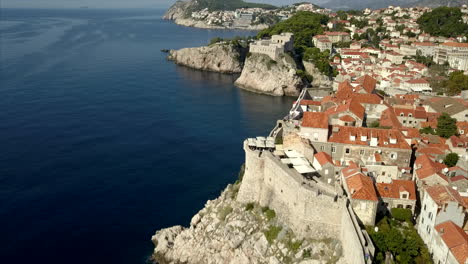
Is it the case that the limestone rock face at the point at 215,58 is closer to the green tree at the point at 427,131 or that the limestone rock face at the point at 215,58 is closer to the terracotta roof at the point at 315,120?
the green tree at the point at 427,131

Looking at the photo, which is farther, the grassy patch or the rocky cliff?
the grassy patch

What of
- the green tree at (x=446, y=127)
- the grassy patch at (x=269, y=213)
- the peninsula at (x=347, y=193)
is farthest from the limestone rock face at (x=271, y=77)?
the grassy patch at (x=269, y=213)

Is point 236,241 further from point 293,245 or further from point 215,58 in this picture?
point 215,58

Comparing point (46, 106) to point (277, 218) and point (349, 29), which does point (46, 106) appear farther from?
point (349, 29)

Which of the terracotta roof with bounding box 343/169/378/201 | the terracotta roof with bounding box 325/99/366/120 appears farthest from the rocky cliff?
the terracotta roof with bounding box 325/99/366/120

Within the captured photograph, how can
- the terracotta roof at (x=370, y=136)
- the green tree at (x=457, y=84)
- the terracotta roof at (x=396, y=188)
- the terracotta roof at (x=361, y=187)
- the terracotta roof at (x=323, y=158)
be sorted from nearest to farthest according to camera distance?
1. the terracotta roof at (x=361, y=187)
2. the terracotta roof at (x=396, y=188)
3. the terracotta roof at (x=323, y=158)
4. the terracotta roof at (x=370, y=136)
5. the green tree at (x=457, y=84)

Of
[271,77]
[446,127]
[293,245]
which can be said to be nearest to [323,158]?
[293,245]

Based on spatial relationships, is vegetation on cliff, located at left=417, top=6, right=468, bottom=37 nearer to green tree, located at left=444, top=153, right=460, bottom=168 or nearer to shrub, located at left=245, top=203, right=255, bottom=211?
green tree, located at left=444, top=153, right=460, bottom=168

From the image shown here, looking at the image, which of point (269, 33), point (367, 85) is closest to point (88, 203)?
point (367, 85)
